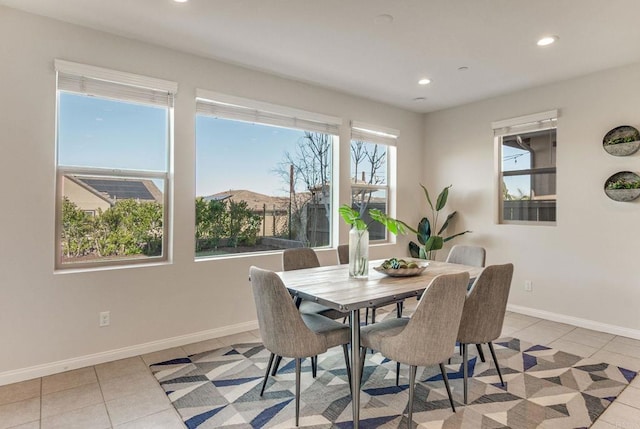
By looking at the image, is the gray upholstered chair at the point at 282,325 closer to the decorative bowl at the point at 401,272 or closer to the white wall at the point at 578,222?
the decorative bowl at the point at 401,272

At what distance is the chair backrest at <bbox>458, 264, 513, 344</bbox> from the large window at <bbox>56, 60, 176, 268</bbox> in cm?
263

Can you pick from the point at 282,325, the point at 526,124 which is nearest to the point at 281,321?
the point at 282,325

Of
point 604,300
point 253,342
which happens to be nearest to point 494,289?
point 253,342

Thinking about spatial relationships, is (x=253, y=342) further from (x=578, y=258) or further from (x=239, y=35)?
(x=578, y=258)

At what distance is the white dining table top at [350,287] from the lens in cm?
211

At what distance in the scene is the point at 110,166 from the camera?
10.3 feet

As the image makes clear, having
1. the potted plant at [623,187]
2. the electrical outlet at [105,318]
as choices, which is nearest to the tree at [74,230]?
the electrical outlet at [105,318]

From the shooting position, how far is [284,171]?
433 cm

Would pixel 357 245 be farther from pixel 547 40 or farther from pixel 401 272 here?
pixel 547 40

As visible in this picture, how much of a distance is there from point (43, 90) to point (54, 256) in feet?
4.17

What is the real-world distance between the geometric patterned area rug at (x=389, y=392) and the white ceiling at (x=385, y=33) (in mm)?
2702

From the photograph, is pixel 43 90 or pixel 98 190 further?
pixel 98 190

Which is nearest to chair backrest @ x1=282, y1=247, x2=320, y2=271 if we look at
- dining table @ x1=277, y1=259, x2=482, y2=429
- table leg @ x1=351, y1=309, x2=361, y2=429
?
dining table @ x1=277, y1=259, x2=482, y2=429

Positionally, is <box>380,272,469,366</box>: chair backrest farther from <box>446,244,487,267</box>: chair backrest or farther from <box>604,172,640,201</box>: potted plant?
<box>604,172,640,201</box>: potted plant
